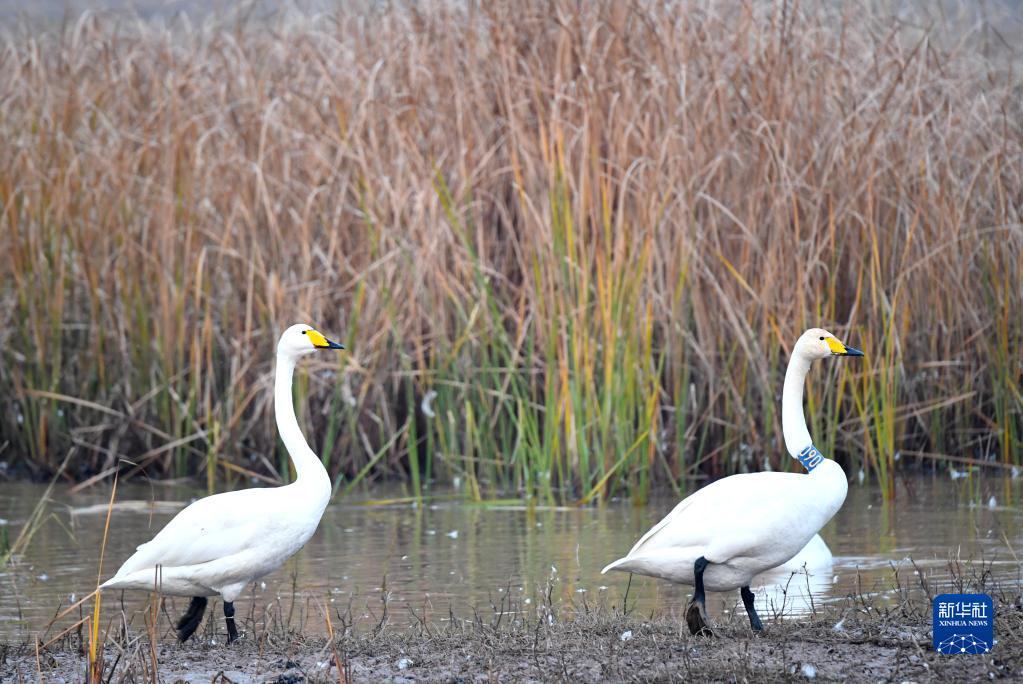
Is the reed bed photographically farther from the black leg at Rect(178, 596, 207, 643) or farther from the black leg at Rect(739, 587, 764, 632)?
the black leg at Rect(178, 596, 207, 643)

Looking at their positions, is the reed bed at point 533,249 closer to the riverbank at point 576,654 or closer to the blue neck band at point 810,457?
the blue neck band at point 810,457

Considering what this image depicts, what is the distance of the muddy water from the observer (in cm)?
595

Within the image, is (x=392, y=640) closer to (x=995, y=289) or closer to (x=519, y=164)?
(x=519, y=164)

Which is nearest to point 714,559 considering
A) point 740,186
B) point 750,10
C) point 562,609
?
point 562,609

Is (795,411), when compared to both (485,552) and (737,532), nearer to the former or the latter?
(737,532)

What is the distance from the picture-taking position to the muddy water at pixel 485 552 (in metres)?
5.95

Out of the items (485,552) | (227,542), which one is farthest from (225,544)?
(485,552)

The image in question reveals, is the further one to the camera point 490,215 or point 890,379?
point 490,215

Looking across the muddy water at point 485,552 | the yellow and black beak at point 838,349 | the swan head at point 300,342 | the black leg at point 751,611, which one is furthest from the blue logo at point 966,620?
the swan head at point 300,342

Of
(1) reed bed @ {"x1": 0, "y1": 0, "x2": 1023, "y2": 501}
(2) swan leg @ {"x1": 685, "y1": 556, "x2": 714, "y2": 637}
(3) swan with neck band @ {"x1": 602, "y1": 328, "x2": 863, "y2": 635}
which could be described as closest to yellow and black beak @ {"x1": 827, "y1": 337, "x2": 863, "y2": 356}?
(3) swan with neck band @ {"x1": 602, "y1": 328, "x2": 863, "y2": 635}

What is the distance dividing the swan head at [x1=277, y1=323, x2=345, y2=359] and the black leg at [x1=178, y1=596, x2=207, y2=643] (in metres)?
1.04

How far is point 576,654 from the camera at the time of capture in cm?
442

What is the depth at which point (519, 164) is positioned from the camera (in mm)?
8570

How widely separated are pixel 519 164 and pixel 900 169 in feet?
6.96
